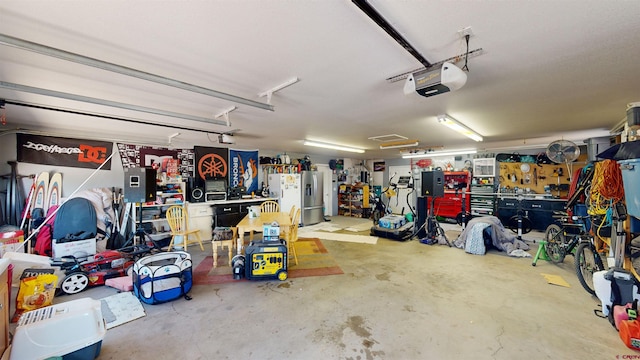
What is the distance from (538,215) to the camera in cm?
665

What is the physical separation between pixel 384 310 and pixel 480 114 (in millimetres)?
3256

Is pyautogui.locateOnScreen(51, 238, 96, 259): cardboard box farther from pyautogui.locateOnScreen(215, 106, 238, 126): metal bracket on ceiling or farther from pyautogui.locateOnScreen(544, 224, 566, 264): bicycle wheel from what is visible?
pyautogui.locateOnScreen(544, 224, 566, 264): bicycle wheel

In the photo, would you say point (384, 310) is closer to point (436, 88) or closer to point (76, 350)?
point (436, 88)

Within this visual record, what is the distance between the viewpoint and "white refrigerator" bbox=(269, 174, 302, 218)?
7.28 meters

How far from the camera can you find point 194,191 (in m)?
5.96

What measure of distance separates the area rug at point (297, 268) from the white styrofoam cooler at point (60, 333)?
1.62m

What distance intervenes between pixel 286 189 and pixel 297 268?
11.5 ft

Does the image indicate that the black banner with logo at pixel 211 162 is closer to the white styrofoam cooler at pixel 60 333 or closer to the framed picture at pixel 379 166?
the white styrofoam cooler at pixel 60 333

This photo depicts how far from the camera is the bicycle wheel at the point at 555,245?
4219 mm

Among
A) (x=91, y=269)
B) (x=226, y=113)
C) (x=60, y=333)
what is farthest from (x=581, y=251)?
(x=91, y=269)

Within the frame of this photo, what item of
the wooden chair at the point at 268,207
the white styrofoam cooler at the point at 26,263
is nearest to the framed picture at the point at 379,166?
the wooden chair at the point at 268,207

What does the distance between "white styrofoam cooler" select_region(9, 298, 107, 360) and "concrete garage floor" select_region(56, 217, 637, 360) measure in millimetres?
359

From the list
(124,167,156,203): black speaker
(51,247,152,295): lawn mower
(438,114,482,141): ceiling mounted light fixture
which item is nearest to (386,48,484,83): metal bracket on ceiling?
(438,114,482,141): ceiling mounted light fixture

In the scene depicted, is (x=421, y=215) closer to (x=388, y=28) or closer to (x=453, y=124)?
(x=453, y=124)
